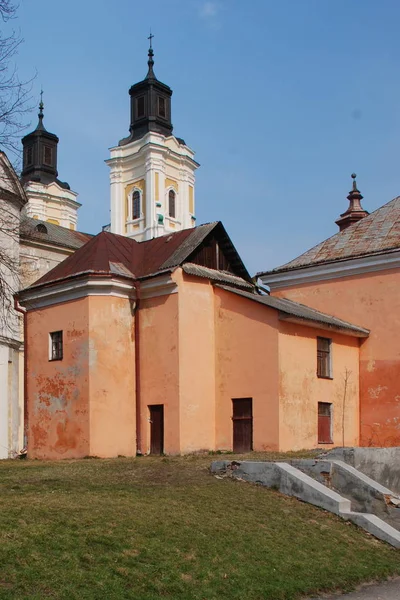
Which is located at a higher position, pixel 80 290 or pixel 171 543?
pixel 80 290

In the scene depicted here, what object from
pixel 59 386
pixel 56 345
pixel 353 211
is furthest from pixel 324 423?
pixel 353 211

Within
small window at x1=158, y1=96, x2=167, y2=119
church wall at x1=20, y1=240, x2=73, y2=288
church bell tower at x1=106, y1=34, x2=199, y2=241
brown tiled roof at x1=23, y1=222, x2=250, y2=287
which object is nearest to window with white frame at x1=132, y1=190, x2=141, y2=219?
church bell tower at x1=106, y1=34, x2=199, y2=241

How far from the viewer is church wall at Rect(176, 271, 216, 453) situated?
23.2 meters

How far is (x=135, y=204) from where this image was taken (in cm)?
6025

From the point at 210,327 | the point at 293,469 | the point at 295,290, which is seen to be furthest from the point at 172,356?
the point at 293,469

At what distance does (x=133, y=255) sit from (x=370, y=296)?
27.6ft

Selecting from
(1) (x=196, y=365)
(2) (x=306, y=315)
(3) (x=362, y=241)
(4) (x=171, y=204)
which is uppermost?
(4) (x=171, y=204)

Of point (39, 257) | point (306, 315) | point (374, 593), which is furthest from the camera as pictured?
point (39, 257)

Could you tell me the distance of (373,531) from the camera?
1356cm

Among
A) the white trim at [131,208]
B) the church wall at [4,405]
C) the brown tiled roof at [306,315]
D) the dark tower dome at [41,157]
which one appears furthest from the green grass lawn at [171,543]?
the dark tower dome at [41,157]

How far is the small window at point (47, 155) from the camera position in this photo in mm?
65938

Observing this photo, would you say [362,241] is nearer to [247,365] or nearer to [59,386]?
[247,365]

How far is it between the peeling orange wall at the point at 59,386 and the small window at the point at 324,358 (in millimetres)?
7482

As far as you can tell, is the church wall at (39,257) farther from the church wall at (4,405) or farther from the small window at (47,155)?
the small window at (47,155)
